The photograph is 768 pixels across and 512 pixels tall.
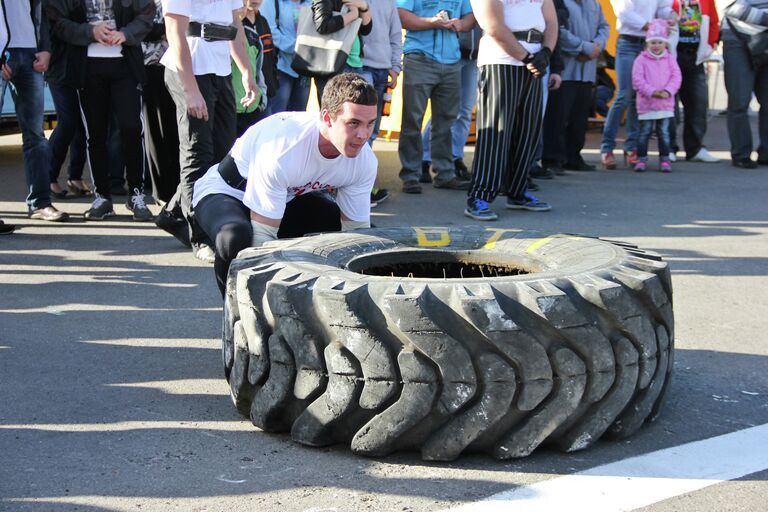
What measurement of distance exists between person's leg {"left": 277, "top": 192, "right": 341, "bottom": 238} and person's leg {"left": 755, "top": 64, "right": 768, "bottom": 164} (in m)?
7.99

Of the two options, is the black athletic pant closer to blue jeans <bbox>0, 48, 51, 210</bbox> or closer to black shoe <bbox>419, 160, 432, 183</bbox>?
blue jeans <bbox>0, 48, 51, 210</bbox>

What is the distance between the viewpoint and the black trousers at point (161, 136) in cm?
746

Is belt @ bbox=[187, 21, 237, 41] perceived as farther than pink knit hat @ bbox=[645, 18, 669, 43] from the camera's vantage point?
No

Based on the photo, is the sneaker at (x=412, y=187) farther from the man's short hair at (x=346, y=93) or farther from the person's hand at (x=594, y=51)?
the man's short hair at (x=346, y=93)

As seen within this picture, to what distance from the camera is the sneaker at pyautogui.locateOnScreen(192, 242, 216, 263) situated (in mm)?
6402

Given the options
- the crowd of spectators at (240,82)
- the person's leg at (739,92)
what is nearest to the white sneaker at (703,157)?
the person's leg at (739,92)

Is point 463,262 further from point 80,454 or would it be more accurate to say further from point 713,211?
point 713,211

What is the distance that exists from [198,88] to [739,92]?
7050mm

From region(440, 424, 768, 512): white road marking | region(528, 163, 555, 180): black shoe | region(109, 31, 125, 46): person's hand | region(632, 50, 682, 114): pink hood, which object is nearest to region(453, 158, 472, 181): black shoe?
region(528, 163, 555, 180): black shoe

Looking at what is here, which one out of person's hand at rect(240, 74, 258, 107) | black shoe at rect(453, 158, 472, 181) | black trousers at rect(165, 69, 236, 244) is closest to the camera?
black trousers at rect(165, 69, 236, 244)

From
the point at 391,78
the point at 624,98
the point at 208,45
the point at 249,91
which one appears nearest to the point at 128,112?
the point at 249,91

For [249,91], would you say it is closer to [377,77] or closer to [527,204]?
[377,77]

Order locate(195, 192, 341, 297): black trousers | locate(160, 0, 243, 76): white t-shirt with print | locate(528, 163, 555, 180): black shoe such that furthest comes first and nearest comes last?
locate(528, 163, 555, 180): black shoe < locate(160, 0, 243, 76): white t-shirt with print < locate(195, 192, 341, 297): black trousers

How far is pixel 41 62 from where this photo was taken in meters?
7.50
